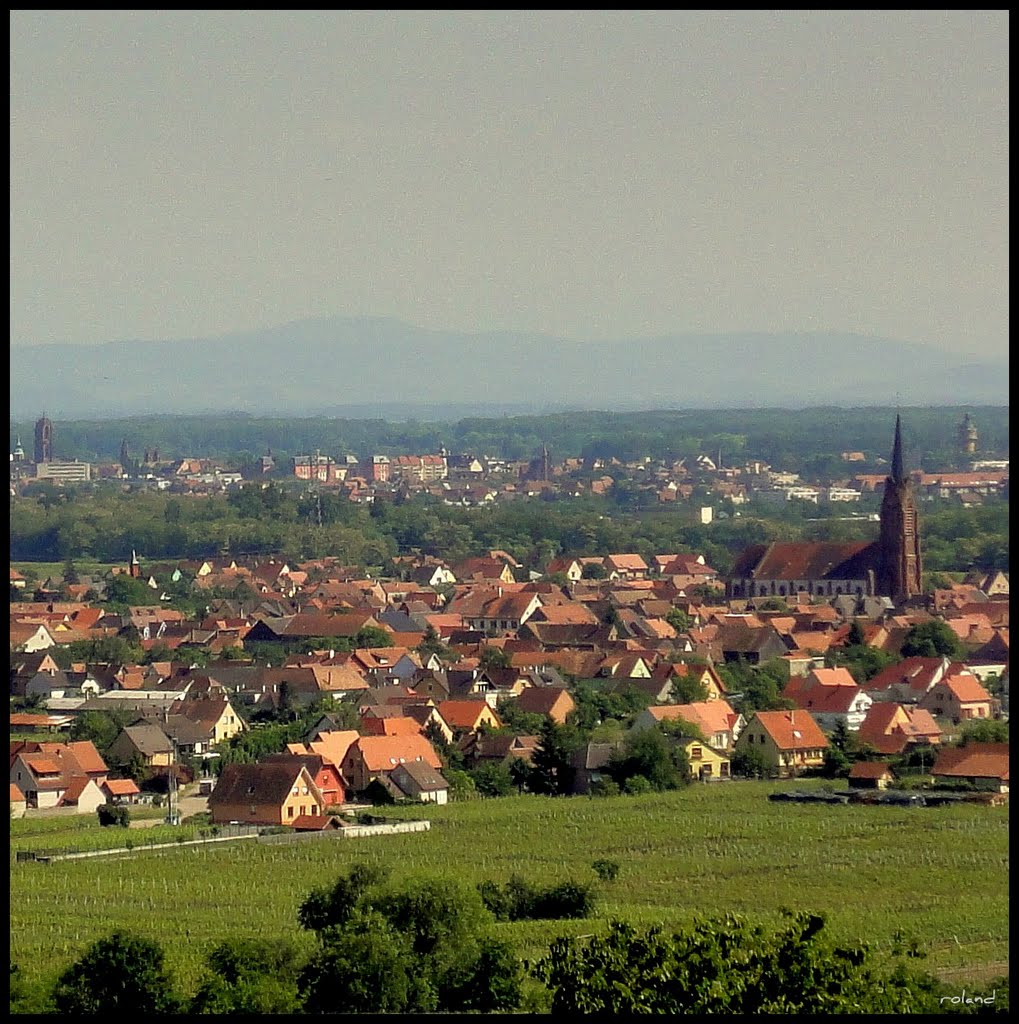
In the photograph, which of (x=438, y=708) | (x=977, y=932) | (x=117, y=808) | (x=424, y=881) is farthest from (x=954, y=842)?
(x=438, y=708)

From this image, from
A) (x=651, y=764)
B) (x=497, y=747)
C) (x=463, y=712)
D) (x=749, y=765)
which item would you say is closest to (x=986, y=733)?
(x=749, y=765)

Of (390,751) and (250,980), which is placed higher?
(250,980)

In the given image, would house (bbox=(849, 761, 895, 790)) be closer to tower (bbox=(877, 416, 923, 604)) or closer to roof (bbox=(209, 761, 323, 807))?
roof (bbox=(209, 761, 323, 807))

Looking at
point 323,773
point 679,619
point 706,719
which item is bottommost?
point 323,773

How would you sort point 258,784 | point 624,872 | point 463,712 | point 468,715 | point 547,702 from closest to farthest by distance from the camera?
point 624,872 → point 258,784 → point 468,715 → point 463,712 → point 547,702

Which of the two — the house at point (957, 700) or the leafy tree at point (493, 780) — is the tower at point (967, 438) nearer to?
the house at point (957, 700)

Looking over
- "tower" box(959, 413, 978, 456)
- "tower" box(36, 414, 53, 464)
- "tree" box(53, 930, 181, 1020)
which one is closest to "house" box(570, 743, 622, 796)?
"tree" box(53, 930, 181, 1020)

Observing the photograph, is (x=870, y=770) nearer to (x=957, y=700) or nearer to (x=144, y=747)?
(x=957, y=700)
